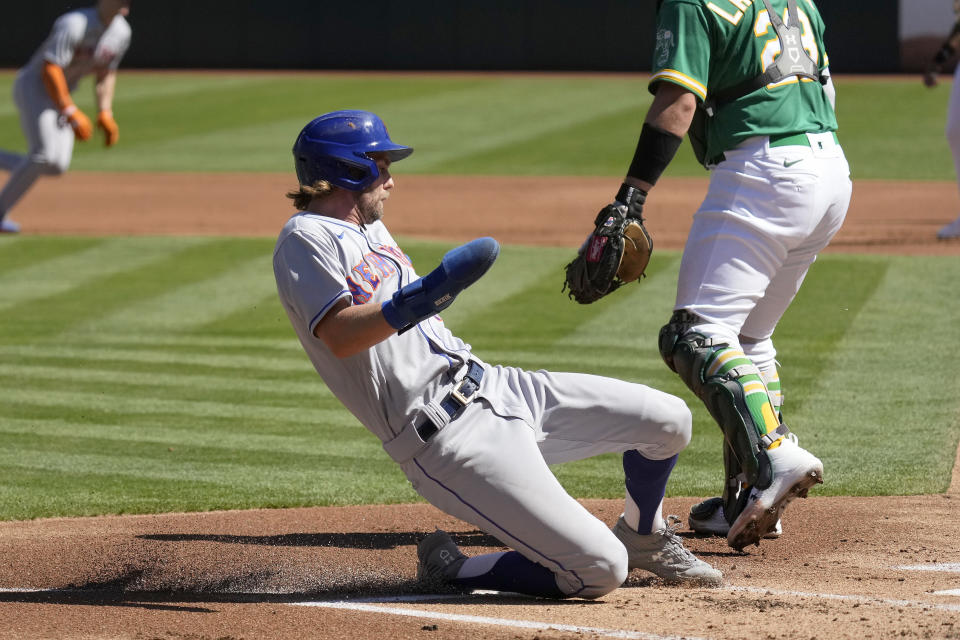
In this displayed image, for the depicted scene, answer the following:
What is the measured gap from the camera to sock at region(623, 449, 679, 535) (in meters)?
4.42

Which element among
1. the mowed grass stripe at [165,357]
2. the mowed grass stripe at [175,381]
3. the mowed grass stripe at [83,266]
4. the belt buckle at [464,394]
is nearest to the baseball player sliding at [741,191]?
the belt buckle at [464,394]

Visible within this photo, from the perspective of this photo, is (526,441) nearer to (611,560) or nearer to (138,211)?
(611,560)

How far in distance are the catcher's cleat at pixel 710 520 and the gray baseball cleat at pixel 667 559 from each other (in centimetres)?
60

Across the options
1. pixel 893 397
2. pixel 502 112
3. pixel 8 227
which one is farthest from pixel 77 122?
pixel 502 112

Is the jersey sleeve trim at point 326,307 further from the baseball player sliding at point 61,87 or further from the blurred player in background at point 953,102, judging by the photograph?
the baseball player sliding at point 61,87

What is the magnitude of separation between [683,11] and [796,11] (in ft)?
1.63

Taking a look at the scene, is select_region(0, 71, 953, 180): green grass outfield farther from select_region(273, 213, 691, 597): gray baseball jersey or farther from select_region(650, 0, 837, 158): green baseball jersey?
select_region(273, 213, 691, 597): gray baseball jersey

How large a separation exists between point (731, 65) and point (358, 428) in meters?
3.13

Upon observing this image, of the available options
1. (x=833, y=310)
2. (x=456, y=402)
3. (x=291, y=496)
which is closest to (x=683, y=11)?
(x=456, y=402)

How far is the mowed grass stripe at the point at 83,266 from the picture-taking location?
1057 centimetres

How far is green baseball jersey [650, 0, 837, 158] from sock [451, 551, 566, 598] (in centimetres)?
151

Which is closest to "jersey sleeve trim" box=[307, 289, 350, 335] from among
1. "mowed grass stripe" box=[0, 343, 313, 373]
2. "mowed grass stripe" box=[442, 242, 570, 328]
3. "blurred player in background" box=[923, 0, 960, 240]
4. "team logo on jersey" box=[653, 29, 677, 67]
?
"team logo on jersey" box=[653, 29, 677, 67]

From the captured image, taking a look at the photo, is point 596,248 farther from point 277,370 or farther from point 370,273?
point 277,370

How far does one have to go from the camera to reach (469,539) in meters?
5.18
